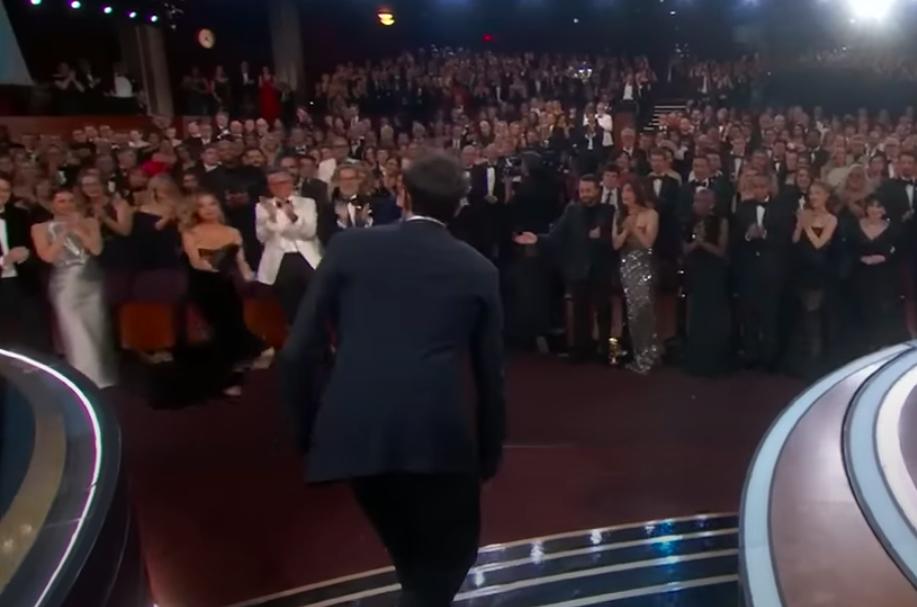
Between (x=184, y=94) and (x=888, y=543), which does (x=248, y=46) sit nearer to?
(x=184, y=94)

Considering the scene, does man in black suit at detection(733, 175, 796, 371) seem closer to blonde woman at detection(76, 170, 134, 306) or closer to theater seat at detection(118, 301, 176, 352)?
theater seat at detection(118, 301, 176, 352)

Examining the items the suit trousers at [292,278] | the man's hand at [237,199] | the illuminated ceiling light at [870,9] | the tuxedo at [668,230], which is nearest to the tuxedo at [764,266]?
the tuxedo at [668,230]

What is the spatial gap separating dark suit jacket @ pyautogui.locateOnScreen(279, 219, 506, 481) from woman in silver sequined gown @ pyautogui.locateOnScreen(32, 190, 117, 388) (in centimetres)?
343

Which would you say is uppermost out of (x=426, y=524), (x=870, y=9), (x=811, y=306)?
(x=870, y=9)

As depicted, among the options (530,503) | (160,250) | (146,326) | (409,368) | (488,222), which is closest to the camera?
(409,368)

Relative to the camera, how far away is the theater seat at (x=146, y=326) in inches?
210

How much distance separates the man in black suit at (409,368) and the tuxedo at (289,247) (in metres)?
3.23

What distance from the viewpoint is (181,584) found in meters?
3.00

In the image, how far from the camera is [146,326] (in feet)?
17.7

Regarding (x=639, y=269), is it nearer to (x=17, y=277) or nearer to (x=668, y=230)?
(x=668, y=230)

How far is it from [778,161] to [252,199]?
3666 millimetres

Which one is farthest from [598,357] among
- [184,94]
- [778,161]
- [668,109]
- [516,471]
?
[184,94]

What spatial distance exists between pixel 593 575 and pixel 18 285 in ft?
11.4

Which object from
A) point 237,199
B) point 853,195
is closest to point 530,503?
point 853,195
